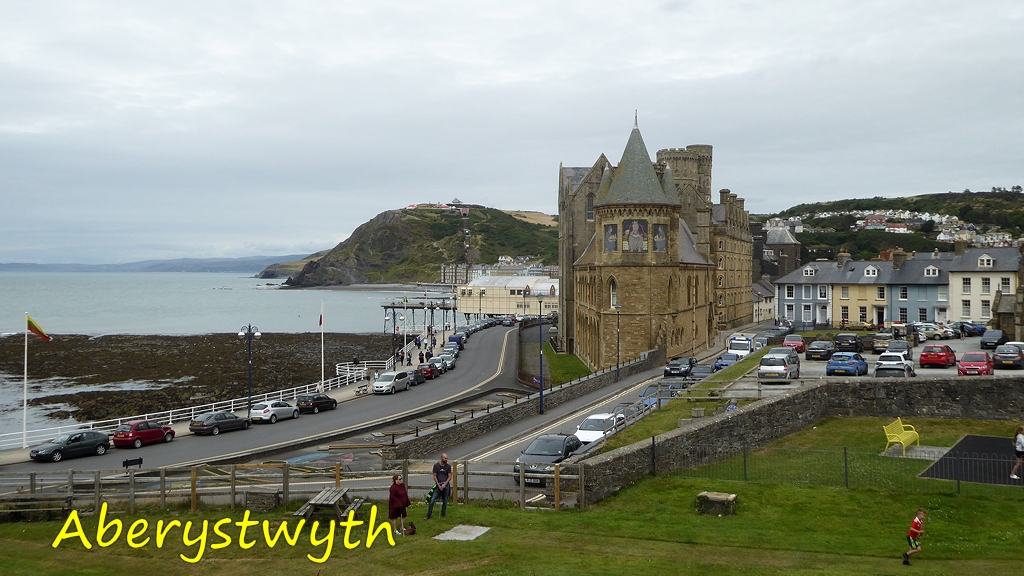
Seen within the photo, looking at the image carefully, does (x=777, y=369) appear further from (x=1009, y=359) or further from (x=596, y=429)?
(x=1009, y=359)

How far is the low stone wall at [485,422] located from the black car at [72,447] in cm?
1443

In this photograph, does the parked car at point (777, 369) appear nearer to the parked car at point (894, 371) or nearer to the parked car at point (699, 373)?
the parked car at point (894, 371)

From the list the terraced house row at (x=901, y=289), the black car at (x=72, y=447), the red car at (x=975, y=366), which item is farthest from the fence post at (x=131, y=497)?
the terraced house row at (x=901, y=289)

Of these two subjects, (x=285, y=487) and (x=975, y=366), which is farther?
(x=975, y=366)

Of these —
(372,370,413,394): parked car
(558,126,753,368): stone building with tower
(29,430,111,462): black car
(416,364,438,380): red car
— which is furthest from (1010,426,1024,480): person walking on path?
(416,364,438,380): red car

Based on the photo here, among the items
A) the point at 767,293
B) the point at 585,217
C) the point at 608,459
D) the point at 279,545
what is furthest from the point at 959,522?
the point at 767,293

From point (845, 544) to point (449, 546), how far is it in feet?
25.0

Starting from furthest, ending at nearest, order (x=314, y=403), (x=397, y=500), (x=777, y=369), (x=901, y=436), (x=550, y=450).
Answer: (x=314, y=403) < (x=777, y=369) < (x=550, y=450) < (x=901, y=436) < (x=397, y=500)

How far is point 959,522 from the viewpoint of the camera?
16172mm

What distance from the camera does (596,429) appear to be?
2820 cm

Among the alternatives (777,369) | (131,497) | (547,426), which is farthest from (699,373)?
(131,497)

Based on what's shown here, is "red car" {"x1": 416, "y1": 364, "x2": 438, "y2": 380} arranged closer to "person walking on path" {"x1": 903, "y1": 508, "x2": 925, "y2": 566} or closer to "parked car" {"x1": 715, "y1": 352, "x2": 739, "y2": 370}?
"parked car" {"x1": 715, "y1": 352, "x2": 739, "y2": 370}

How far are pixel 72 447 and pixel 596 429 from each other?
21.8 meters

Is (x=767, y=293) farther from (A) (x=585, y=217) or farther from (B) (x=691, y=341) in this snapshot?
(B) (x=691, y=341)
